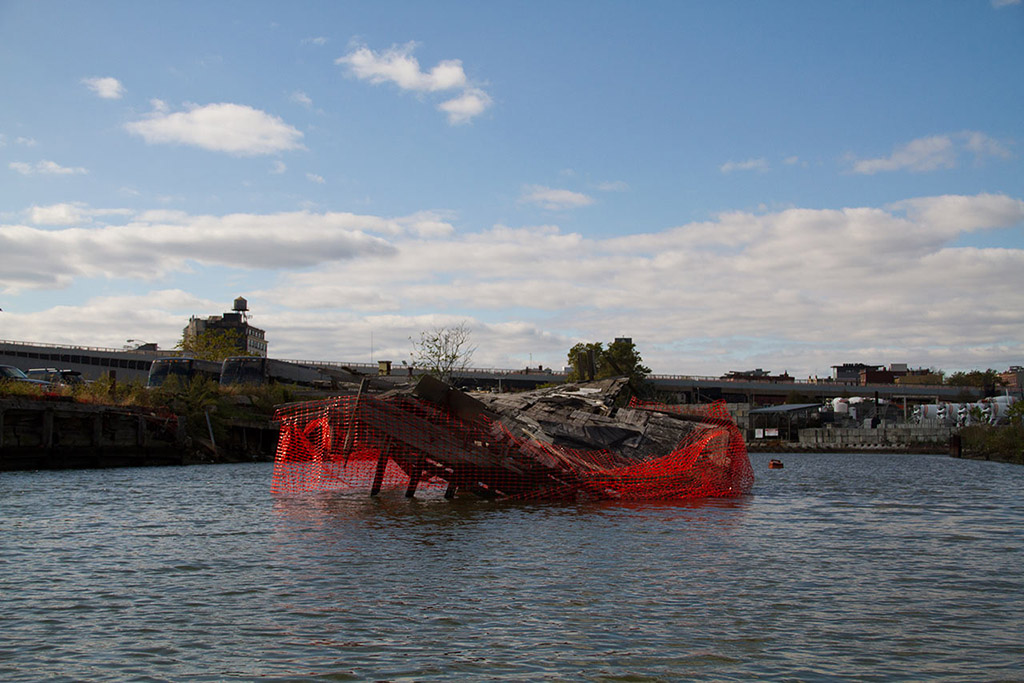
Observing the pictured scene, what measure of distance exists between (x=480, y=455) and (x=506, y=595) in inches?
452

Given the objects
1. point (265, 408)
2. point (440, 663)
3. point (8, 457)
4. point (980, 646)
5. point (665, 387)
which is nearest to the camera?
point (440, 663)

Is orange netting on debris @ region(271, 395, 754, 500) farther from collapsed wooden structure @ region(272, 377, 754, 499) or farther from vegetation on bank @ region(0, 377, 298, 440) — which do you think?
vegetation on bank @ region(0, 377, 298, 440)

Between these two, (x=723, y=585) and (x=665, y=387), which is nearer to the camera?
(x=723, y=585)

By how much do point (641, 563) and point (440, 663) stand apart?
6.00 metres

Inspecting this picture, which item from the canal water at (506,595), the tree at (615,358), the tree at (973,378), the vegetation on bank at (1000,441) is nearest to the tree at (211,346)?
the tree at (615,358)

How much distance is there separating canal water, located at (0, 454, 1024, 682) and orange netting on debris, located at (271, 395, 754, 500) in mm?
1965

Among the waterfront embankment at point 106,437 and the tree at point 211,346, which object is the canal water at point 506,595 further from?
the tree at point 211,346

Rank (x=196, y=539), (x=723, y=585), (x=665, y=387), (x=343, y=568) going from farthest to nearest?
(x=665, y=387) < (x=196, y=539) < (x=343, y=568) < (x=723, y=585)

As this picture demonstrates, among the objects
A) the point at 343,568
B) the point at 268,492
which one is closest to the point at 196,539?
the point at 343,568

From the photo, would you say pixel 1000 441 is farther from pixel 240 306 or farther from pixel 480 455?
pixel 240 306

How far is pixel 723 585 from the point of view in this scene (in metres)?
12.0

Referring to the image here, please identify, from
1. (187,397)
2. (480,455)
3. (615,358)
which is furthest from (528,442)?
(615,358)

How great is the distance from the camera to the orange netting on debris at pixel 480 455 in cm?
2227

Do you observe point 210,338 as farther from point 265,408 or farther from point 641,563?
point 641,563
